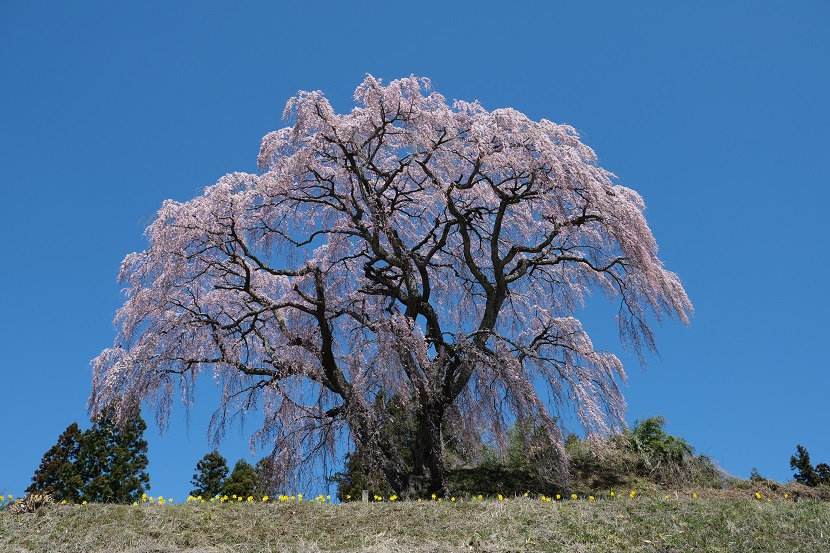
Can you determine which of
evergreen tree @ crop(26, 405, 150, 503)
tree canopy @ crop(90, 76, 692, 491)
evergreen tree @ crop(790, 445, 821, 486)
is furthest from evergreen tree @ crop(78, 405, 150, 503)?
evergreen tree @ crop(790, 445, 821, 486)

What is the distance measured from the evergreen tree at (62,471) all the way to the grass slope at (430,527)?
10758mm

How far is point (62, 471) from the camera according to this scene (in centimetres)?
1964

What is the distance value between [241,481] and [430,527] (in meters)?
14.2

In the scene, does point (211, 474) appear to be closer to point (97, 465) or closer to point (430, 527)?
point (97, 465)

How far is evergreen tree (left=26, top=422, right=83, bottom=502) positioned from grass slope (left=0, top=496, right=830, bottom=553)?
10758 millimetres

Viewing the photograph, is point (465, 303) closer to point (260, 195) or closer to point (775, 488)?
point (260, 195)

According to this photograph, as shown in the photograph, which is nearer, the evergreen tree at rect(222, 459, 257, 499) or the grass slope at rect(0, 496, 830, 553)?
the grass slope at rect(0, 496, 830, 553)

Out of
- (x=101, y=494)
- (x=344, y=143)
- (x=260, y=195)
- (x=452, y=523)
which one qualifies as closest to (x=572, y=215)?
(x=344, y=143)

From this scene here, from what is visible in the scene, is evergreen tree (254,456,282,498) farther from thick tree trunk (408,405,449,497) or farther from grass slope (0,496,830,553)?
grass slope (0,496,830,553)

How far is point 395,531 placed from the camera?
8555 millimetres

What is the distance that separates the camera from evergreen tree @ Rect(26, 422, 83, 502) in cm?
1945

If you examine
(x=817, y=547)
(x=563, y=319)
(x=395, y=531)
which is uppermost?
(x=563, y=319)

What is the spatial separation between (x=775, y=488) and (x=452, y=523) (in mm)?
8778

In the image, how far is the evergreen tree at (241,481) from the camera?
2125 cm
